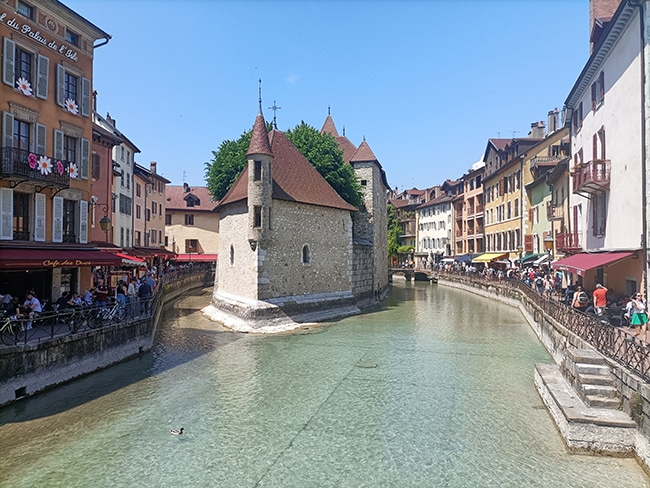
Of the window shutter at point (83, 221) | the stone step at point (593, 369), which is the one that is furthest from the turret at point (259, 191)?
the stone step at point (593, 369)

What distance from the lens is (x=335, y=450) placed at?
9.55 metres

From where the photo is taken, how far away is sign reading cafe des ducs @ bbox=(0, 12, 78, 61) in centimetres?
1477

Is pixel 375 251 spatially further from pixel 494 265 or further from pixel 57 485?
pixel 57 485

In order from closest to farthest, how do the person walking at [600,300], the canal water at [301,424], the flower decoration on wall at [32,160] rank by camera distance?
Result: the canal water at [301,424] → the person walking at [600,300] → the flower decoration on wall at [32,160]

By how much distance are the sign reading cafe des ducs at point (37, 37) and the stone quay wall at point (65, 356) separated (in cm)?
997

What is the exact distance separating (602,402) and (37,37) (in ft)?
63.7

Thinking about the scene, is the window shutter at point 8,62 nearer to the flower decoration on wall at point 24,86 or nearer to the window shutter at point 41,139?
the flower decoration on wall at point 24,86

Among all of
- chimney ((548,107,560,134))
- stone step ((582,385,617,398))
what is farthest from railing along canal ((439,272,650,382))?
chimney ((548,107,560,134))

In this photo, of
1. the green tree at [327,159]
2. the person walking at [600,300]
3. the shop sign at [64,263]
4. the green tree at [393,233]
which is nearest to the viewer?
the shop sign at [64,263]

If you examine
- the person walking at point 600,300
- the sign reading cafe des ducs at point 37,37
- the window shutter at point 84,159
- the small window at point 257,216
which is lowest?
the person walking at point 600,300

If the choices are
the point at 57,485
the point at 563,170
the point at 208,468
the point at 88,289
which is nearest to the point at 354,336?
the point at 88,289

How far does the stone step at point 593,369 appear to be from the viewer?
998cm

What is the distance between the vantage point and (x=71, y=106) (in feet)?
56.3

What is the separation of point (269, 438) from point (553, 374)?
7492mm
